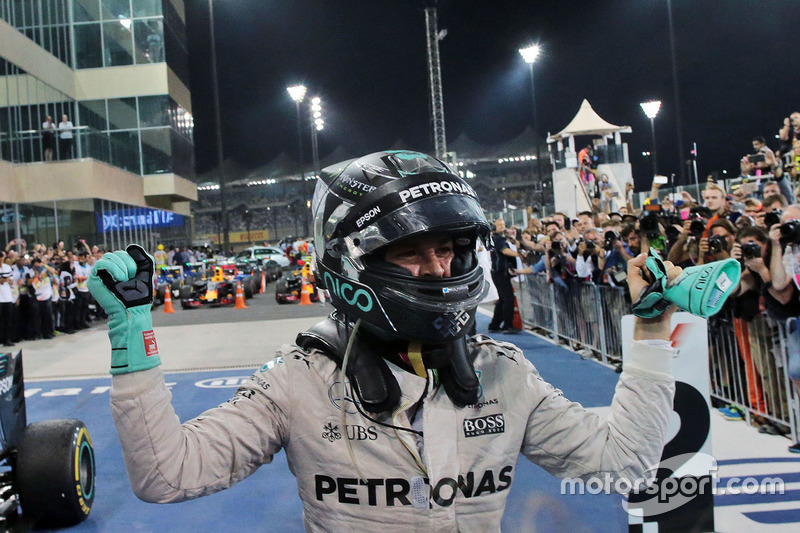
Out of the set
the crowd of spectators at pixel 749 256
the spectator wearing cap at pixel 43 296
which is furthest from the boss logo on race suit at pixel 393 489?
the spectator wearing cap at pixel 43 296

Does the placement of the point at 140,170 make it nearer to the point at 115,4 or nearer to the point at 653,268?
the point at 115,4

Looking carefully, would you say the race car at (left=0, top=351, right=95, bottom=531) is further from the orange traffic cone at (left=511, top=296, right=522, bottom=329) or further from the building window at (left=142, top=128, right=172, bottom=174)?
the building window at (left=142, top=128, right=172, bottom=174)

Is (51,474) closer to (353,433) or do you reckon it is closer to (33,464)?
(33,464)

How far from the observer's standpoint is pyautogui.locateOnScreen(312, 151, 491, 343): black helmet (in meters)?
1.76

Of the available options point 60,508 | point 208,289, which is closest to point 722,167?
point 208,289

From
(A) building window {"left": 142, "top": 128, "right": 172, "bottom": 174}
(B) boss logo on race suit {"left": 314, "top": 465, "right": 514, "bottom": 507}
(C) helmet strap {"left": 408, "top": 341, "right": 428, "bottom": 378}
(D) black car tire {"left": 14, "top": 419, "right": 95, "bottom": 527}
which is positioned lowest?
(D) black car tire {"left": 14, "top": 419, "right": 95, "bottom": 527}

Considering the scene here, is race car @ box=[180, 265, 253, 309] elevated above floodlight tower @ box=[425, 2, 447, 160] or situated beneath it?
situated beneath

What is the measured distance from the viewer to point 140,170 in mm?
33562

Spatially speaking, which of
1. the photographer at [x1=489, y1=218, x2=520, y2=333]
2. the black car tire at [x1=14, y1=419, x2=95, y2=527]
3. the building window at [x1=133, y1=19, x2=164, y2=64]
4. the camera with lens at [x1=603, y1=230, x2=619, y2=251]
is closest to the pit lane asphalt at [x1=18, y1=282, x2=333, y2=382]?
the black car tire at [x1=14, y1=419, x2=95, y2=527]

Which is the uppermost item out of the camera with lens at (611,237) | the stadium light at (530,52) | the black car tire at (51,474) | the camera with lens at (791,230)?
the stadium light at (530,52)

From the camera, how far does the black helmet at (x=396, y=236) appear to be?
5.78 ft

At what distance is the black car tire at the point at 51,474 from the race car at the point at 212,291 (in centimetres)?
1545

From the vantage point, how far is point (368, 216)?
180 cm

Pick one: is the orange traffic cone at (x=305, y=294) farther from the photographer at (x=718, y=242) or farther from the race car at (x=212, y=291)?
the photographer at (x=718, y=242)
